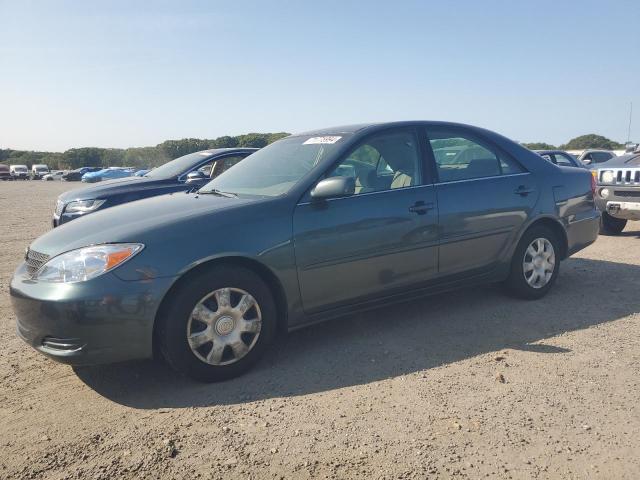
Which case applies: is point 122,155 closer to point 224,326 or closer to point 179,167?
point 179,167

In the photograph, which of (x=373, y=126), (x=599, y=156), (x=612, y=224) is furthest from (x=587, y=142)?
(x=373, y=126)

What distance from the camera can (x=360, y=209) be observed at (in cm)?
379

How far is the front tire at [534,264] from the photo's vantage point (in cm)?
476

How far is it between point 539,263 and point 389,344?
1886mm

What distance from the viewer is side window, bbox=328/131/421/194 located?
3.93 meters

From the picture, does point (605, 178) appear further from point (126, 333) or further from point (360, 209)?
point (126, 333)

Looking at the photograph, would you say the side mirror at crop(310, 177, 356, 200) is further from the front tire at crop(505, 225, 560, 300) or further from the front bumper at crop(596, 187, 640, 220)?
the front bumper at crop(596, 187, 640, 220)

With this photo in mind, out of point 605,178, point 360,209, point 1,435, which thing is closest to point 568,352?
point 360,209

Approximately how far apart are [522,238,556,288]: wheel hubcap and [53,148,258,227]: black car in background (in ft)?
12.8

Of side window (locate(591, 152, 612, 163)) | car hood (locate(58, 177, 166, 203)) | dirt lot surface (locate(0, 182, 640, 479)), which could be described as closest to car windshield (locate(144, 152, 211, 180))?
car hood (locate(58, 177, 166, 203))

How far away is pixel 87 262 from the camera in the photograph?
308 centimetres

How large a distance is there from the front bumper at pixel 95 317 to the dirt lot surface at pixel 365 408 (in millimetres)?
331

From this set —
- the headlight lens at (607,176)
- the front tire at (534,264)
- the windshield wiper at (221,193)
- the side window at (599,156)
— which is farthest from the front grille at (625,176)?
the side window at (599,156)

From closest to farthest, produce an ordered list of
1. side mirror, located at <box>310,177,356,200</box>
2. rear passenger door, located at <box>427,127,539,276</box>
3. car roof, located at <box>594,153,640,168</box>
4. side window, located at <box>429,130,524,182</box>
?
side mirror, located at <box>310,177,356,200</box> → rear passenger door, located at <box>427,127,539,276</box> → side window, located at <box>429,130,524,182</box> → car roof, located at <box>594,153,640,168</box>
